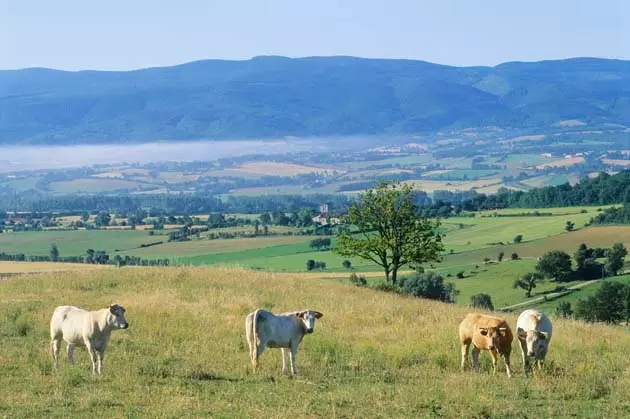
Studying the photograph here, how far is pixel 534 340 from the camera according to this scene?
19250 millimetres

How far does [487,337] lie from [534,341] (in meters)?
0.93

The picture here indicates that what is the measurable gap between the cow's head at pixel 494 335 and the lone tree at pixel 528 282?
146 ft

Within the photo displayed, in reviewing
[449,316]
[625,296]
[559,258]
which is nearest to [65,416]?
[449,316]

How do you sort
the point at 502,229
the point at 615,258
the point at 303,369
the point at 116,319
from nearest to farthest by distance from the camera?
the point at 116,319, the point at 303,369, the point at 615,258, the point at 502,229

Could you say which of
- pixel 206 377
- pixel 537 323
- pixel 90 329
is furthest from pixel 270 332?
pixel 537 323

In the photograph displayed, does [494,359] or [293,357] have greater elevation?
[293,357]

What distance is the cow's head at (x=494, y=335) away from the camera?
19109 millimetres

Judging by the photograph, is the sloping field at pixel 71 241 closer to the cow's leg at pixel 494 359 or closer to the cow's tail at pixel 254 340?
the cow's tail at pixel 254 340

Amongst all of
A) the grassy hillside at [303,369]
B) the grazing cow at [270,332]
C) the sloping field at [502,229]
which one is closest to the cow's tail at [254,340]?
the grazing cow at [270,332]

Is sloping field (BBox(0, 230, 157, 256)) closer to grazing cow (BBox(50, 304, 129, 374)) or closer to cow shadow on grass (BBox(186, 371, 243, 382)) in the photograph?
grazing cow (BBox(50, 304, 129, 374))

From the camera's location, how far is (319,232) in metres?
105

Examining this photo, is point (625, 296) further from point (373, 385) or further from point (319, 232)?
point (319, 232)

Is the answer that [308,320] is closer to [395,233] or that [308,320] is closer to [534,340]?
[534,340]

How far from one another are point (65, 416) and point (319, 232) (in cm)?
9075
